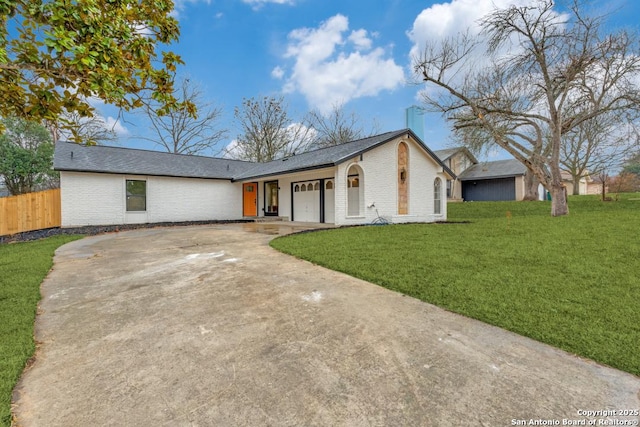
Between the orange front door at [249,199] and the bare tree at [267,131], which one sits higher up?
the bare tree at [267,131]

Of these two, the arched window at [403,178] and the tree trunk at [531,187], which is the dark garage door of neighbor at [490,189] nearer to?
the tree trunk at [531,187]

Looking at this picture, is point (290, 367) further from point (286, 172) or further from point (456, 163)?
point (456, 163)

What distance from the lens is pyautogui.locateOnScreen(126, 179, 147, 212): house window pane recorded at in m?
14.5

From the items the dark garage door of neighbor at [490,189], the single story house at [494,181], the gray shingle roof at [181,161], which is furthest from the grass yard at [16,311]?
the dark garage door of neighbor at [490,189]

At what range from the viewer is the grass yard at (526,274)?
284cm

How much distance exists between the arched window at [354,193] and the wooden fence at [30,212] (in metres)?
13.1

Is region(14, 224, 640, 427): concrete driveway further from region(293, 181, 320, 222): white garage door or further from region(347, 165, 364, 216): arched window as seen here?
region(293, 181, 320, 222): white garage door

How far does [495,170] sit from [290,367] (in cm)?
3003

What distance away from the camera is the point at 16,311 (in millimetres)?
3432

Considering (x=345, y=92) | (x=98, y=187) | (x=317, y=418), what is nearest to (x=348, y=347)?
(x=317, y=418)

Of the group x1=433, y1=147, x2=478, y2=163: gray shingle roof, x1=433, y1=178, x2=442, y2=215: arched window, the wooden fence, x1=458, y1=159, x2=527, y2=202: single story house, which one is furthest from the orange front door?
x1=458, y1=159, x2=527, y2=202: single story house

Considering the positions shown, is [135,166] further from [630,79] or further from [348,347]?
[630,79]

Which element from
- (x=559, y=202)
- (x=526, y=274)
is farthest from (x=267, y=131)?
(x=526, y=274)

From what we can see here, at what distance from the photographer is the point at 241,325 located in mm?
3031
